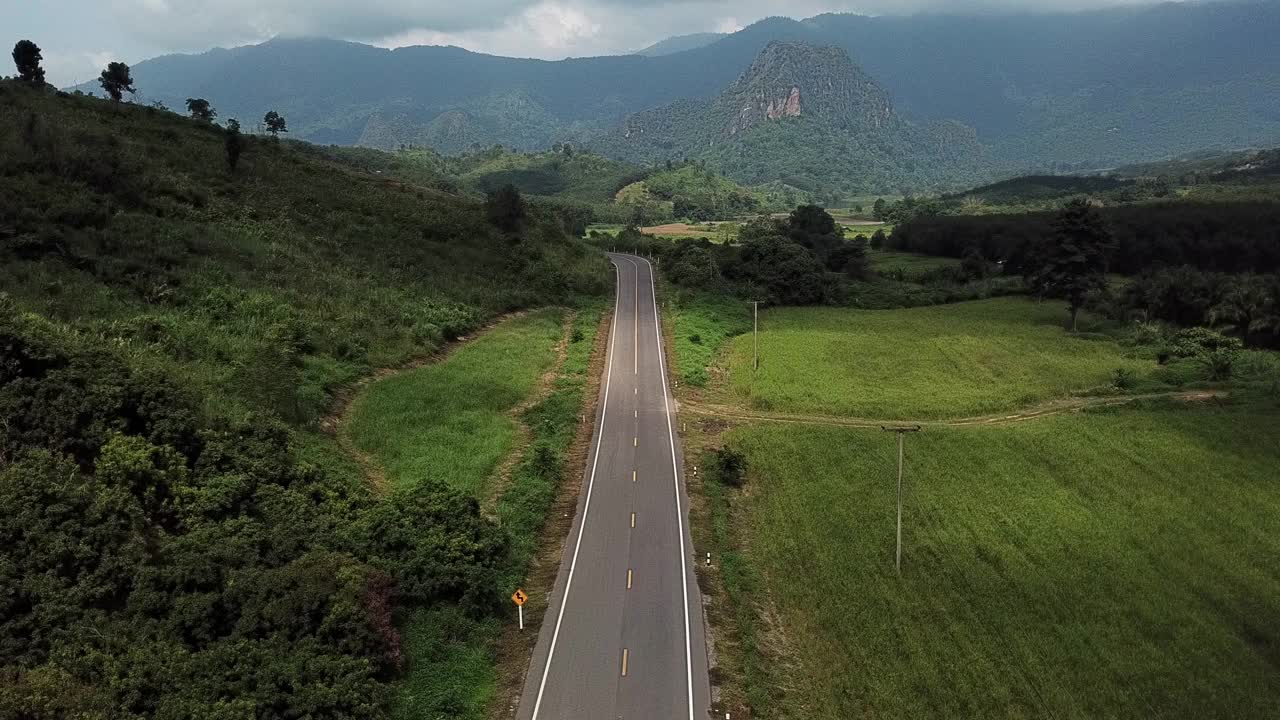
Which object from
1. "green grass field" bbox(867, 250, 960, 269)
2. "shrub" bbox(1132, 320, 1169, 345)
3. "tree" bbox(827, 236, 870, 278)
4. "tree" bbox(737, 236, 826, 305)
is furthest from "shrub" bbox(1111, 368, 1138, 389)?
"green grass field" bbox(867, 250, 960, 269)

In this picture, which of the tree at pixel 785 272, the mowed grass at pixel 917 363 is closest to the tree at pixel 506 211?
the tree at pixel 785 272

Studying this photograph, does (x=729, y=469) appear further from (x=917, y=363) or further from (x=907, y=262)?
(x=907, y=262)

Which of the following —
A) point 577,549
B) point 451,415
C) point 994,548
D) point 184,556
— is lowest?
point 994,548

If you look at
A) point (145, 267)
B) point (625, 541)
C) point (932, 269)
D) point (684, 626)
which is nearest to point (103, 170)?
point (145, 267)

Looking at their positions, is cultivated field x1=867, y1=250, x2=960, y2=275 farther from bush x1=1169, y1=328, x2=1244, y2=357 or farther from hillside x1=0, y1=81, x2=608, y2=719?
hillside x1=0, y1=81, x2=608, y2=719

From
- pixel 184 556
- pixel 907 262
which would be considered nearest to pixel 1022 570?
A: pixel 184 556

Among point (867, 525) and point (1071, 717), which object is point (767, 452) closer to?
point (867, 525)

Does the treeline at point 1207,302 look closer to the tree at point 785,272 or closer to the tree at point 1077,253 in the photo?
the tree at point 1077,253
